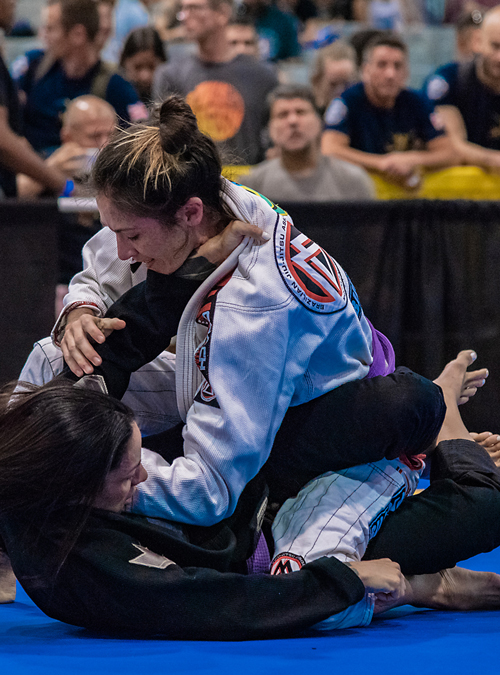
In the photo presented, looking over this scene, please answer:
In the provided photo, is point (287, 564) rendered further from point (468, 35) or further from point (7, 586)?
point (468, 35)

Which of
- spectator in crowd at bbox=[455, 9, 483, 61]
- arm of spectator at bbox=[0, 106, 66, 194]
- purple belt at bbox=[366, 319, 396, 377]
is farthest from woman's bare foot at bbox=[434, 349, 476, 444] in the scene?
spectator in crowd at bbox=[455, 9, 483, 61]

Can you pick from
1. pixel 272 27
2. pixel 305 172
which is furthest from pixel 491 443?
pixel 272 27

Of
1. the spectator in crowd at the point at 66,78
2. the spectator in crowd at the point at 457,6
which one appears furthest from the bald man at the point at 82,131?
the spectator in crowd at the point at 457,6

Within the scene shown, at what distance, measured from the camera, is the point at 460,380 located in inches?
89.4

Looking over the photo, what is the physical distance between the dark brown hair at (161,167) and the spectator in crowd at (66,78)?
2490 mm

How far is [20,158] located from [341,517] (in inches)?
96.1

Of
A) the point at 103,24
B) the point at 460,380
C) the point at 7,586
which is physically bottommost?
the point at 7,586

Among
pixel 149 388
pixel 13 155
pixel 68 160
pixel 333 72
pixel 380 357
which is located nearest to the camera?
pixel 380 357

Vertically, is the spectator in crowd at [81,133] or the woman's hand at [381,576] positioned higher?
the spectator in crowd at [81,133]

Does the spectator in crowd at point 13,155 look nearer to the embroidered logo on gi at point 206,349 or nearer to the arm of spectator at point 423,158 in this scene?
the arm of spectator at point 423,158

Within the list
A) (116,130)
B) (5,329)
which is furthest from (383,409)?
(5,329)

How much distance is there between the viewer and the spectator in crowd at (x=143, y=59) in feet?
16.2

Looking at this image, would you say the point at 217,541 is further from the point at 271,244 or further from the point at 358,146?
the point at 358,146

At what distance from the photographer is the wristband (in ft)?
12.0
